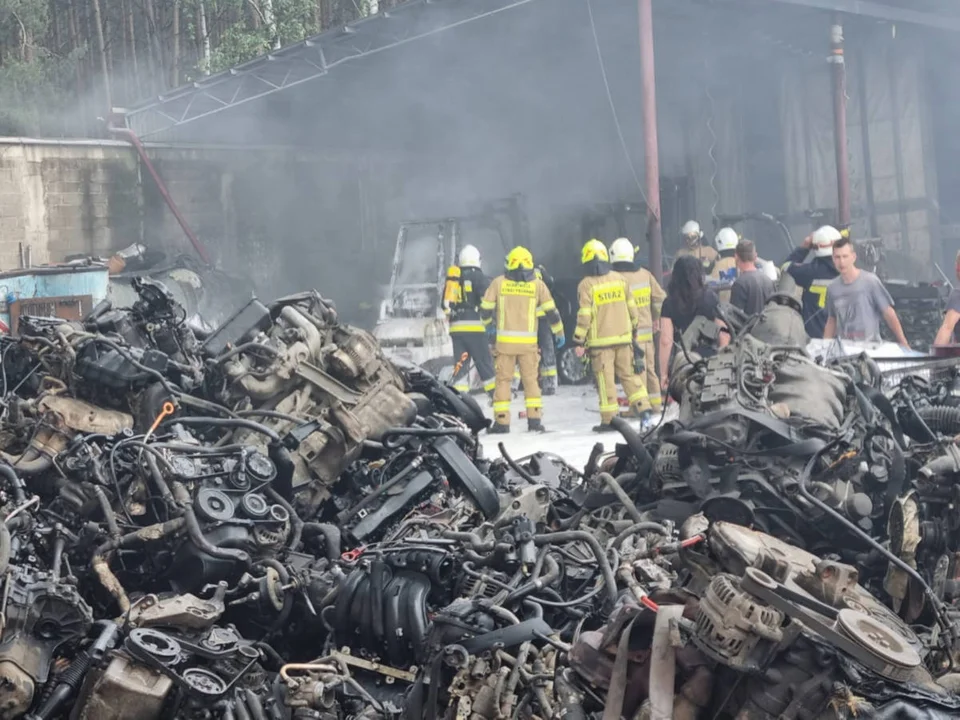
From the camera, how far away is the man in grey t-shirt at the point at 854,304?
378 inches

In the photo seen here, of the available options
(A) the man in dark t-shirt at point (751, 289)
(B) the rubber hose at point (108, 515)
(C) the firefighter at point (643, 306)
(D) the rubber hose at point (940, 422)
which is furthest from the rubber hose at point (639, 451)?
(C) the firefighter at point (643, 306)

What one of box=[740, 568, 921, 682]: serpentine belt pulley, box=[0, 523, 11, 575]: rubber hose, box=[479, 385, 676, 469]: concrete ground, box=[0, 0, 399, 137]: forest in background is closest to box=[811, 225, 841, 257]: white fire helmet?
box=[479, 385, 676, 469]: concrete ground

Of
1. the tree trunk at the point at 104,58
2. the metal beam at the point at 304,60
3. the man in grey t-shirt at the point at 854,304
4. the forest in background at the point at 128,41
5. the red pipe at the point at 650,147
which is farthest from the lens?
the tree trunk at the point at 104,58

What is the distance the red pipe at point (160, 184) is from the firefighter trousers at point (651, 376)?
10.2 m

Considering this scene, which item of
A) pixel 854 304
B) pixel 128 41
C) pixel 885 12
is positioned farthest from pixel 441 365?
A: pixel 128 41

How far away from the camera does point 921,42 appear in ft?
69.1

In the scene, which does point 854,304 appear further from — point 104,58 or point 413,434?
point 104,58

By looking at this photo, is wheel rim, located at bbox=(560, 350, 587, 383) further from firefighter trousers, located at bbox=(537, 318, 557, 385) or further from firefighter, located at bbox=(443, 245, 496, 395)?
firefighter, located at bbox=(443, 245, 496, 395)

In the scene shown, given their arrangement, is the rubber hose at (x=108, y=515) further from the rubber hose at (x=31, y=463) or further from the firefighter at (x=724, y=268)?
the firefighter at (x=724, y=268)

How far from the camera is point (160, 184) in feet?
69.9

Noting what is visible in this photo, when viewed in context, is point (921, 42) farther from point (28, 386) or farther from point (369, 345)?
point (28, 386)

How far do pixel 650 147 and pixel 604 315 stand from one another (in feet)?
11.3

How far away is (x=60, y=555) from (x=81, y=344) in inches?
86.0

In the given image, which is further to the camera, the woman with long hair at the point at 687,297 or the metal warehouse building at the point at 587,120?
the metal warehouse building at the point at 587,120
